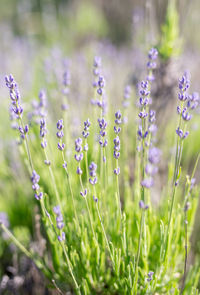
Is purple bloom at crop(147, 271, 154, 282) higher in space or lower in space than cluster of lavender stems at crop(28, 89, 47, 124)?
lower

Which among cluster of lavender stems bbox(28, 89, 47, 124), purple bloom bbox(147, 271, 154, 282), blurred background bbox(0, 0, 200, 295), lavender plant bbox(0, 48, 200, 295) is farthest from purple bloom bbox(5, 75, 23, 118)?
purple bloom bbox(147, 271, 154, 282)

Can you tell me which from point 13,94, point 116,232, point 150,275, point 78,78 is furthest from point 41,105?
point 78,78

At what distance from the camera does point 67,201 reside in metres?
1.44

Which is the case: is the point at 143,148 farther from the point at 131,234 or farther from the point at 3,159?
the point at 3,159

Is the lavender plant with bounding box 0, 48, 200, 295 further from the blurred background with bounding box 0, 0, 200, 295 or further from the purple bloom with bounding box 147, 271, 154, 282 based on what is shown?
the blurred background with bounding box 0, 0, 200, 295

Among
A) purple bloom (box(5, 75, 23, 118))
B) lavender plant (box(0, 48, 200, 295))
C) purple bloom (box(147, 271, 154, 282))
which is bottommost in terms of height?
purple bloom (box(147, 271, 154, 282))

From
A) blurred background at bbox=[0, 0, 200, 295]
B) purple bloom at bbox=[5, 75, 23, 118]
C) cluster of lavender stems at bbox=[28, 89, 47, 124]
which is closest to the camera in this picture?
purple bloom at bbox=[5, 75, 23, 118]

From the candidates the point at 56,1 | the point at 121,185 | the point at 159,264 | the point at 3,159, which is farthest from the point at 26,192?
the point at 56,1

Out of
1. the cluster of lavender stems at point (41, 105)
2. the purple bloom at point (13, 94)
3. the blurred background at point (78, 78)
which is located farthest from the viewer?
the blurred background at point (78, 78)

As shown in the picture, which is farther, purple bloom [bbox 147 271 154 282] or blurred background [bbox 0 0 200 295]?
blurred background [bbox 0 0 200 295]

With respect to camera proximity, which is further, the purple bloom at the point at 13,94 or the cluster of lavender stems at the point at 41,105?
the cluster of lavender stems at the point at 41,105

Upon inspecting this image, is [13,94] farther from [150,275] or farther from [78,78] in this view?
[78,78]

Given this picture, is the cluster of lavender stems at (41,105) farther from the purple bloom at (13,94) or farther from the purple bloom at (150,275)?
the purple bloom at (150,275)

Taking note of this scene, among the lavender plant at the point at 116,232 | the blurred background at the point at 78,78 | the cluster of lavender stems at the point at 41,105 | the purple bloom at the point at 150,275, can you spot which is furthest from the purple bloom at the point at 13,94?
the purple bloom at the point at 150,275
